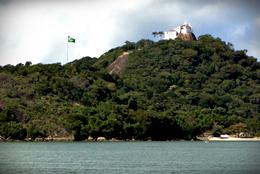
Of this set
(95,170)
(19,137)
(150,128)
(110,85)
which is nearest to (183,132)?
(150,128)

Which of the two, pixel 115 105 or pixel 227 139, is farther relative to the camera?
pixel 227 139

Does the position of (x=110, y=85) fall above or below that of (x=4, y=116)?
above

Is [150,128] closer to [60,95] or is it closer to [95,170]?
[60,95]

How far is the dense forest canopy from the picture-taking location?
135 m

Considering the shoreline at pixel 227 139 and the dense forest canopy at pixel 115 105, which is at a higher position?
the dense forest canopy at pixel 115 105

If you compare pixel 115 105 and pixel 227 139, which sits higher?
pixel 115 105

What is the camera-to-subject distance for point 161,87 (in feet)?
630

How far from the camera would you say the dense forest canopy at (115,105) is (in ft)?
442

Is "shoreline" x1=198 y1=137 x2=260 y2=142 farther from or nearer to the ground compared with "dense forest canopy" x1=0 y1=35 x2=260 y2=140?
nearer to the ground

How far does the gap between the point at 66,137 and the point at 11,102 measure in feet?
46.7

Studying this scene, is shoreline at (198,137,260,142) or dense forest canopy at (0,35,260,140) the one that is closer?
dense forest canopy at (0,35,260,140)

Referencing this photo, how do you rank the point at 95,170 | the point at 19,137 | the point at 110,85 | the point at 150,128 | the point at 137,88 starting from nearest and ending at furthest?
the point at 95,170
the point at 19,137
the point at 150,128
the point at 110,85
the point at 137,88

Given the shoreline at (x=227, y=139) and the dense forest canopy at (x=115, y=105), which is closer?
the dense forest canopy at (x=115, y=105)

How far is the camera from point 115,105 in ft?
503
